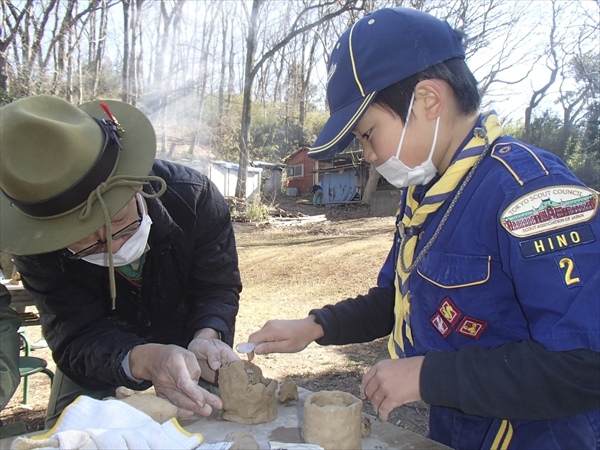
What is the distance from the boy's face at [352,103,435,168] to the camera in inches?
60.8

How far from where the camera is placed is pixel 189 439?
155cm

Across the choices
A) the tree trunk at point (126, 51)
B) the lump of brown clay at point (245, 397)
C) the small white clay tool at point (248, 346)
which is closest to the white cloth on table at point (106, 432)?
the lump of brown clay at point (245, 397)

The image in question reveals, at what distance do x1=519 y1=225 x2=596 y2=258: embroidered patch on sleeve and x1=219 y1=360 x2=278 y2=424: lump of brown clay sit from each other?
1122 millimetres

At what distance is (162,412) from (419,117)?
1365 mm

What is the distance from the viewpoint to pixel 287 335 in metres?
2.00

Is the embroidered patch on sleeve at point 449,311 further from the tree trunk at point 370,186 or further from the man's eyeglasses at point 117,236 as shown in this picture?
the tree trunk at point 370,186

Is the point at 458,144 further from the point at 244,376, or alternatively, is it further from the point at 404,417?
the point at 404,417

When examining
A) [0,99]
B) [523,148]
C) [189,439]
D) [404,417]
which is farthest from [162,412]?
[0,99]

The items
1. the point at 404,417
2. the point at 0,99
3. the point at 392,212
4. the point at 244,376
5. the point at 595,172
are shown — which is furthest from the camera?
the point at 595,172

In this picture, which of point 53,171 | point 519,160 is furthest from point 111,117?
point 519,160

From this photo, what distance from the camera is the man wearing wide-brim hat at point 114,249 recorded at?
1.73 m

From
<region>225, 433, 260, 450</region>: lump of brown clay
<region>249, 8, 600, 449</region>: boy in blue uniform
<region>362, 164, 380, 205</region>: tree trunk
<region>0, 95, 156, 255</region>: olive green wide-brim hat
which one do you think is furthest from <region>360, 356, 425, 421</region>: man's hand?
<region>362, 164, 380, 205</region>: tree trunk

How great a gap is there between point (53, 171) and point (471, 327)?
146 cm

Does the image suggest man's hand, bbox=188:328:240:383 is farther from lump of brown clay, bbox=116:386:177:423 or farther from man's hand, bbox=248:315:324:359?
lump of brown clay, bbox=116:386:177:423
